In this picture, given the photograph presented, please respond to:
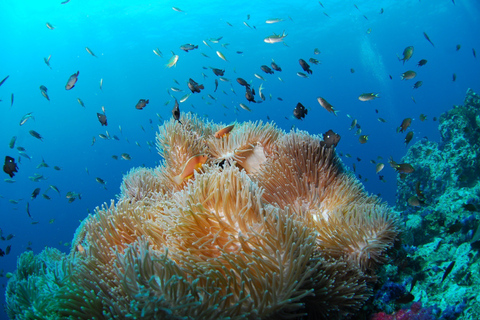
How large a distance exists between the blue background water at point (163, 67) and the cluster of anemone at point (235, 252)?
14019mm

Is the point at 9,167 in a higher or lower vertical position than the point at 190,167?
higher

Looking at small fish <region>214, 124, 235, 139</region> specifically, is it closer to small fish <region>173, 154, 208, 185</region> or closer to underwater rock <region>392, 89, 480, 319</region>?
small fish <region>173, 154, 208, 185</region>

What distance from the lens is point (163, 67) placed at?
58.2 metres

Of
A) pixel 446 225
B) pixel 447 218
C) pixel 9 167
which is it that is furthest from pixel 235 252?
pixel 447 218

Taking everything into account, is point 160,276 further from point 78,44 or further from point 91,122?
point 91,122

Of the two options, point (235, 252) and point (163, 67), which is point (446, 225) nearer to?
point (235, 252)

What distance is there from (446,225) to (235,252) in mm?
5206

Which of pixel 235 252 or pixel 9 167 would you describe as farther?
pixel 9 167

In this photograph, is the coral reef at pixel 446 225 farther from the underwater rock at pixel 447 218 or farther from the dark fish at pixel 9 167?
the dark fish at pixel 9 167

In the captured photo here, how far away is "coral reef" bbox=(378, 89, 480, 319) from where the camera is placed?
8.80 feet

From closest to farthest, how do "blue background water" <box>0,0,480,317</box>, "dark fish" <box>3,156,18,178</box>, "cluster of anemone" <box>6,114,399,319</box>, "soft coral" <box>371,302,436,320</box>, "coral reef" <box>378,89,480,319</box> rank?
"cluster of anemone" <box>6,114,399,319</box>
"soft coral" <box>371,302,436,320</box>
"coral reef" <box>378,89,480,319</box>
"dark fish" <box>3,156,18,178</box>
"blue background water" <box>0,0,480,317</box>

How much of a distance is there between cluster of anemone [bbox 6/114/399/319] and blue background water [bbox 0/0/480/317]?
14.0 metres

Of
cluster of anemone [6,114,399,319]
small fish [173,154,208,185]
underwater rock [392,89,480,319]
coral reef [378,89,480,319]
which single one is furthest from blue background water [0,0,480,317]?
cluster of anemone [6,114,399,319]

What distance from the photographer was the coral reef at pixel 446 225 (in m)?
2.68
